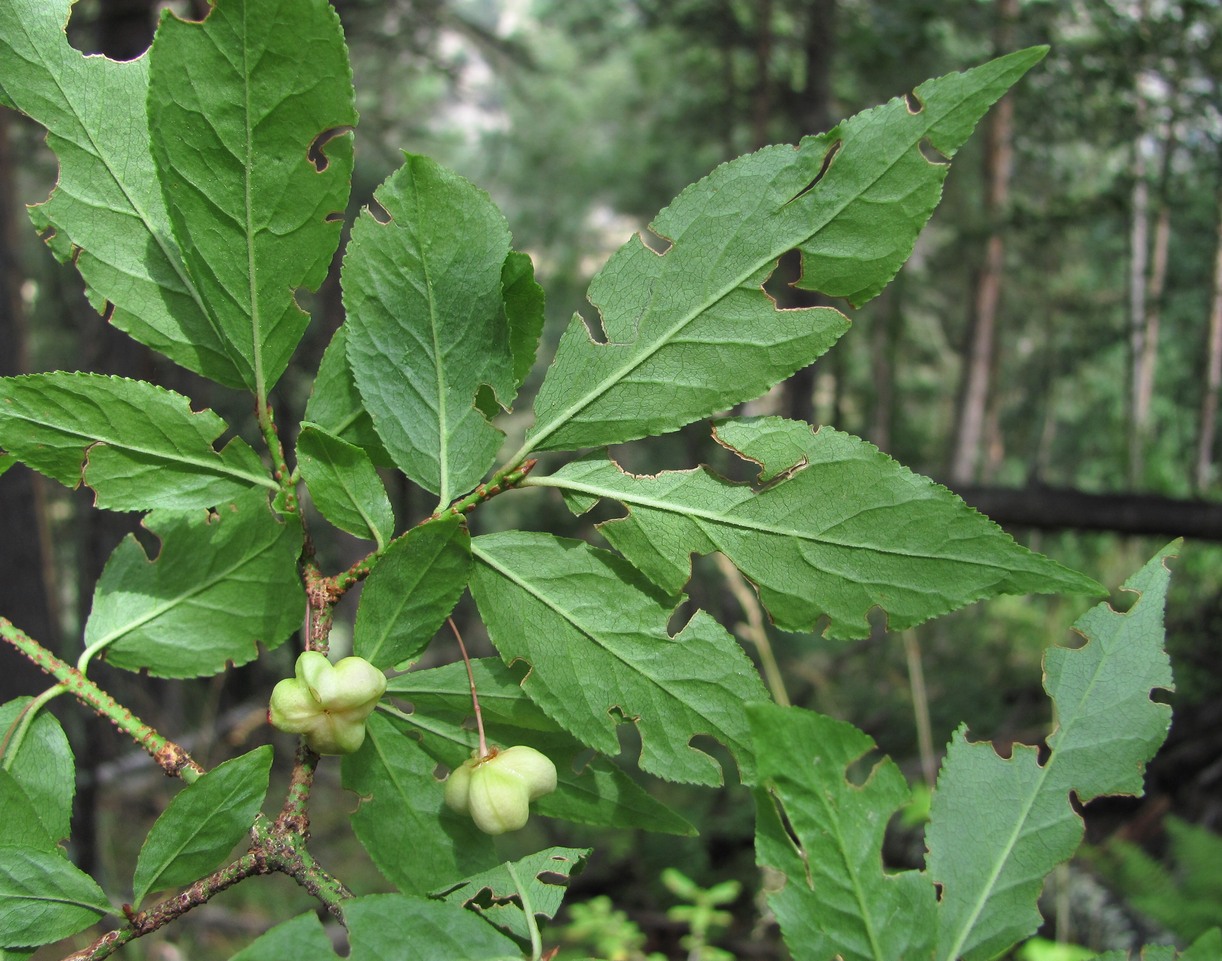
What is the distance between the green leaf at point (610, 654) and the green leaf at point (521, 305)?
10cm

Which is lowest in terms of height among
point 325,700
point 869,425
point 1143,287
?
point 869,425

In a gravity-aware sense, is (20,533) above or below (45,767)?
below

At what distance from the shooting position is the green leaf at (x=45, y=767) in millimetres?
576

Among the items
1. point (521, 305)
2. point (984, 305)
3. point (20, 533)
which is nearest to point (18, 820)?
point (521, 305)

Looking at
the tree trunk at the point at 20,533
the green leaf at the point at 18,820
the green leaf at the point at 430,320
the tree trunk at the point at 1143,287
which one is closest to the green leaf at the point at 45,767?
the green leaf at the point at 18,820

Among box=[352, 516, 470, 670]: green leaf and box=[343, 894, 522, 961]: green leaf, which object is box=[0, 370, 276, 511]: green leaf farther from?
box=[343, 894, 522, 961]: green leaf

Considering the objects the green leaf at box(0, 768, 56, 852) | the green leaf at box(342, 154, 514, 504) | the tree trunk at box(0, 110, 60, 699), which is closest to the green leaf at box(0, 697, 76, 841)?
the green leaf at box(0, 768, 56, 852)

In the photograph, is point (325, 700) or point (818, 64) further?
point (818, 64)

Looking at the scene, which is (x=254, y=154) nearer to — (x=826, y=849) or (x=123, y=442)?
(x=123, y=442)

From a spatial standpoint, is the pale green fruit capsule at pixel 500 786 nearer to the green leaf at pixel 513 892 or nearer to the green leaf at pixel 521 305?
the green leaf at pixel 513 892

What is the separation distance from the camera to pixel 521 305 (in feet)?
1.90

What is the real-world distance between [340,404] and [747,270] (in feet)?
0.86

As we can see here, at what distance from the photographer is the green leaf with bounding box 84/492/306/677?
63 centimetres

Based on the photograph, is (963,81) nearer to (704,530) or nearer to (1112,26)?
(704,530)
